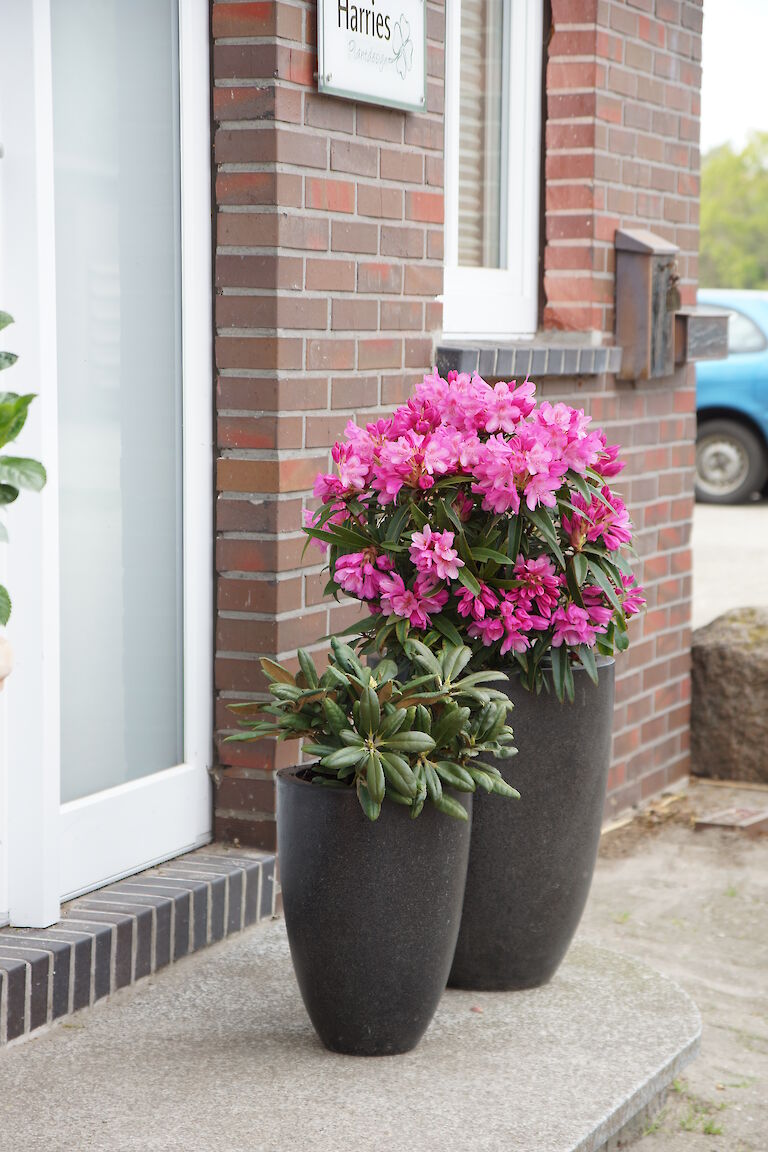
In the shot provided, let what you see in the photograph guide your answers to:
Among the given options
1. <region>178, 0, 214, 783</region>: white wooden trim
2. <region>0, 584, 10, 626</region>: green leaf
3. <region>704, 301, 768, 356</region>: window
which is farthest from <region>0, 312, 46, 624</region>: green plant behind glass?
<region>704, 301, 768, 356</region>: window

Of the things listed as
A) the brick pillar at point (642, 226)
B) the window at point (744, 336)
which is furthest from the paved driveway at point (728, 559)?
the brick pillar at point (642, 226)

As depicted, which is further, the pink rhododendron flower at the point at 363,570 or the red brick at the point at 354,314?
the red brick at the point at 354,314

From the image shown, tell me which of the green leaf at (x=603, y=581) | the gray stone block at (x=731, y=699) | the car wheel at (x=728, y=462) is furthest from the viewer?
the car wheel at (x=728, y=462)

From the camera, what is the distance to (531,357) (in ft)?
14.2

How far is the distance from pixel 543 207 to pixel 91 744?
7.78ft

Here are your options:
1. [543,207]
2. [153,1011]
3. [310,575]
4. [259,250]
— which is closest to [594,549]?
[310,575]

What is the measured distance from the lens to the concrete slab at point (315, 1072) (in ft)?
8.55

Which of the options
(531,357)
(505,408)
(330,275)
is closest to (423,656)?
(505,408)

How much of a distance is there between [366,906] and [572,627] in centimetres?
70

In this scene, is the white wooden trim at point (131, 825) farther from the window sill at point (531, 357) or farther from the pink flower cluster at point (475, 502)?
the window sill at point (531, 357)

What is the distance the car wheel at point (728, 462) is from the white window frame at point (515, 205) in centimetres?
893

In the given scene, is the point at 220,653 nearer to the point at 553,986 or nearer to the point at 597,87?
the point at 553,986

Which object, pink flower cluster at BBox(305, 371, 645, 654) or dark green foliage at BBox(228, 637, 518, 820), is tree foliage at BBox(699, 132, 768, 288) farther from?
dark green foliage at BBox(228, 637, 518, 820)

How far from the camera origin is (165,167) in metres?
3.48
